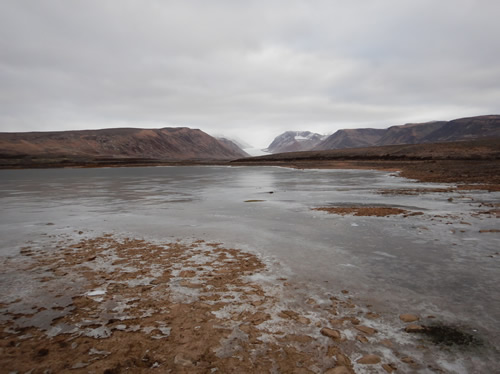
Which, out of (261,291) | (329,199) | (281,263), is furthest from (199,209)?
(261,291)

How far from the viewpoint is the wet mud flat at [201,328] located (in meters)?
4.10

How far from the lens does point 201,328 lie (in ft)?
16.3

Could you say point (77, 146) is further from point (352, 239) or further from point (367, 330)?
point (367, 330)

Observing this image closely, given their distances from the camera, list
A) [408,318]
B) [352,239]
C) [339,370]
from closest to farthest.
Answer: [339,370] < [408,318] < [352,239]

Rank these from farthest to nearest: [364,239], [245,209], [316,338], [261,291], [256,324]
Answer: [245,209] < [364,239] < [261,291] < [256,324] < [316,338]

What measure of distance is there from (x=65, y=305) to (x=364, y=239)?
8731 millimetres

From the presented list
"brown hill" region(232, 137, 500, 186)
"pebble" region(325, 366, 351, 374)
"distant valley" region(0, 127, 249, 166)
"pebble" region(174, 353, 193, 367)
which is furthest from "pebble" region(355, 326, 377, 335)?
"distant valley" region(0, 127, 249, 166)

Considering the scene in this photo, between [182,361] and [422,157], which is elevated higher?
[422,157]

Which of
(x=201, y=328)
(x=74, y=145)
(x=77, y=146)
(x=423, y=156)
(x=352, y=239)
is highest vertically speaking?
(x=74, y=145)

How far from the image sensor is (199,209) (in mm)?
17531

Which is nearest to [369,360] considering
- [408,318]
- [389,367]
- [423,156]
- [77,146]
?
[389,367]

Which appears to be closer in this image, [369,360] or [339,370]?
[339,370]

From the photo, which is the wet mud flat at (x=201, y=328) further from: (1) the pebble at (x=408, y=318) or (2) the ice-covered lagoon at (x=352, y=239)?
(2) the ice-covered lagoon at (x=352, y=239)

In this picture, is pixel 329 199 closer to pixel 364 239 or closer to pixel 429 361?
pixel 364 239
